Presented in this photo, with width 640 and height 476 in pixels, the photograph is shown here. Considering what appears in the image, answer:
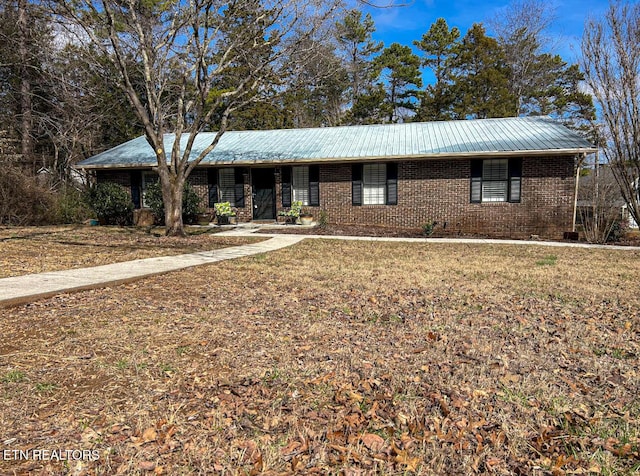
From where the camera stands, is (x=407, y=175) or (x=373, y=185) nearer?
(x=407, y=175)

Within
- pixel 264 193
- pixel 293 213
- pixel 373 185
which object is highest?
pixel 373 185

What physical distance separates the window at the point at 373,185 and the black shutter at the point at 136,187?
8.57 metres

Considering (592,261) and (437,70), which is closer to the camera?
(592,261)

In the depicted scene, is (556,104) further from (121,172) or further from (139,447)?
(139,447)

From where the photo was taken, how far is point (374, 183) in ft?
49.3

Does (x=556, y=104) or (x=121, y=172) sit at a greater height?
(x=556, y=104)

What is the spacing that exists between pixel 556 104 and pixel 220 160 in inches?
923

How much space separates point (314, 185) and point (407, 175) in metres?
3.40

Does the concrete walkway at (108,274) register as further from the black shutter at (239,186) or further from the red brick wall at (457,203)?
the black shutter at (239,186)

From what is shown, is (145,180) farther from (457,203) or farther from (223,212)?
(457,203)

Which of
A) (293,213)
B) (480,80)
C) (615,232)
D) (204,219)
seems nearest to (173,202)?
(204,219)

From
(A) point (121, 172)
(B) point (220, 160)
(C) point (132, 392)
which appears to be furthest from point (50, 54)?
(C) point (132, 392)

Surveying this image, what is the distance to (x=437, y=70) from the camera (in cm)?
2831

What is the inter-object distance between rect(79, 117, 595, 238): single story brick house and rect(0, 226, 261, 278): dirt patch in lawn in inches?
142
